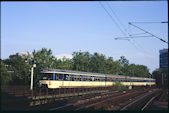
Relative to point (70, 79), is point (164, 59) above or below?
above

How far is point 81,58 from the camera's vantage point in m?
75.9

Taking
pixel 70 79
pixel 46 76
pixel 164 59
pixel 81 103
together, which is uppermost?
pixel 164 59

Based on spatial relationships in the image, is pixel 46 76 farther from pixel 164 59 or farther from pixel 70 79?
pixel 164 59

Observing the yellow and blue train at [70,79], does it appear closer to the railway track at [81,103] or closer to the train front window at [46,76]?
the train front window at [46,76]

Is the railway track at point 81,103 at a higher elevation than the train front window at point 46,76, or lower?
lower

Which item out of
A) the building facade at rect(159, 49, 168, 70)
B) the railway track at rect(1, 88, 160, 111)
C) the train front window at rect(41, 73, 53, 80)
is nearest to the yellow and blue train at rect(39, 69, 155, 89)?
Result: the train front window at rect(41, 73, 53, 80)

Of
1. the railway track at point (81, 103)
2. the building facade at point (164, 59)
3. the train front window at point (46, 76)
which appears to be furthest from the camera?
the building facade at point (164, 59)

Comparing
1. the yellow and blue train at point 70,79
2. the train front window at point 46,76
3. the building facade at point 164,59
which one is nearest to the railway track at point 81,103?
the yellow and blue train at point 70,79

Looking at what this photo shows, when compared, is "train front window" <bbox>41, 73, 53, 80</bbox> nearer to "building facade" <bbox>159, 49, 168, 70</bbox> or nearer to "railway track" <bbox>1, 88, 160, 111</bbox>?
"railway track" <bbox>1, 88, 160, 111</bbox>

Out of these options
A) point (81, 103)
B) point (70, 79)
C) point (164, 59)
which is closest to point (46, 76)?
point (70, 79)

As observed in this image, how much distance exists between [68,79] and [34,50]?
20054 millimetres

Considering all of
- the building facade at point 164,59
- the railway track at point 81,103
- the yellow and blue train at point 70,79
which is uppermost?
the building facade at point 164,59

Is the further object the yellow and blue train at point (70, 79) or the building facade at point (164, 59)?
the building facade at point (164, 59)

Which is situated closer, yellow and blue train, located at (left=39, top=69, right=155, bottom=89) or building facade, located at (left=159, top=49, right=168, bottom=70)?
yellow and blue train, located at (left=39, top=69, right=155, bottom=89)
